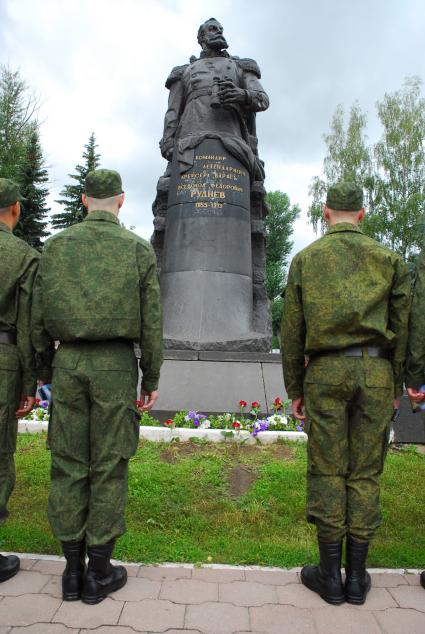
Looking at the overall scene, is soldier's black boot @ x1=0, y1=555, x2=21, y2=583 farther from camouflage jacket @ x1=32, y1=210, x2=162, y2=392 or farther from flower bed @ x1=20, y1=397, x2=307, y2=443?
flower bed @ x1=20, y1=397, x2=307, y2=443

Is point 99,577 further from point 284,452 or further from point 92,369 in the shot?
point 284,452

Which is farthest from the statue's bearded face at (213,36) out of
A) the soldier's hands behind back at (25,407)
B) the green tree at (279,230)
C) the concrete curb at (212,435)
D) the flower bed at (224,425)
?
the green tree at (279,230)

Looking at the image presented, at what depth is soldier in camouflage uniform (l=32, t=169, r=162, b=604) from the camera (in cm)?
264

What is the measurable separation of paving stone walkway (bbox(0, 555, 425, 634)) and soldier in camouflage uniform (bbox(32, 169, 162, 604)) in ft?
0.49

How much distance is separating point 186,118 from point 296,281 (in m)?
6.22

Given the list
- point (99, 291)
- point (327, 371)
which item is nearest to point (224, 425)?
point (327, 371)

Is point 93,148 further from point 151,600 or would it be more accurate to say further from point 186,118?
point 151,600

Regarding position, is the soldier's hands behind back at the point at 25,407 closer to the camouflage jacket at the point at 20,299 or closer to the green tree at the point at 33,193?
the camouflage jacket at the point at 20,299

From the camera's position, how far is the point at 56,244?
9.09ft

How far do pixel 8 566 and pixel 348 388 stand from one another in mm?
1944

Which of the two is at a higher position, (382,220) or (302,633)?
(382,220)

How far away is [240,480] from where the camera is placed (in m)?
4.26

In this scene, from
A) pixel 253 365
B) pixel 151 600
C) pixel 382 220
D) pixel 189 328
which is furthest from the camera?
pixel 382 220

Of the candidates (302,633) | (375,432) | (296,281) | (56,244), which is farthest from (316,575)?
(56,244)
